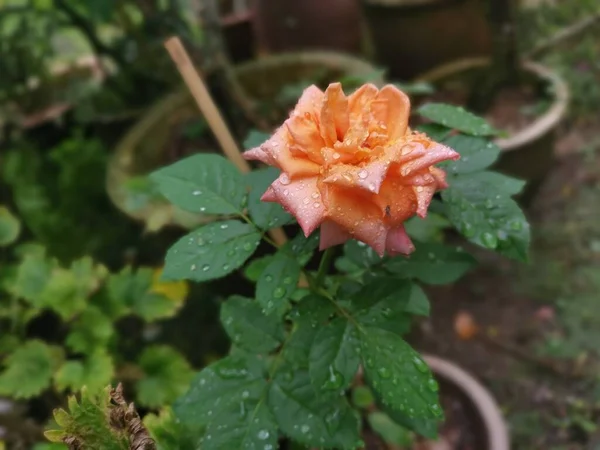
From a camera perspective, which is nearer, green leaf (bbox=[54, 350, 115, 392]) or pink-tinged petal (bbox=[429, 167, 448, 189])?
pink-tinged petal (bbox=[429, 167, 448, 189])

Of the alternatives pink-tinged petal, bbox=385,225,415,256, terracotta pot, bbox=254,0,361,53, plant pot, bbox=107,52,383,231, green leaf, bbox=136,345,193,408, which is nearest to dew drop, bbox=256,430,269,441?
pink-tinged petal, bbox=385,225,415,256

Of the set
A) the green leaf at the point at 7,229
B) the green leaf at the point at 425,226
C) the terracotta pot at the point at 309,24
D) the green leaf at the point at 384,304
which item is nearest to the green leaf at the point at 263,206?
the green leaf at the point at 384,304

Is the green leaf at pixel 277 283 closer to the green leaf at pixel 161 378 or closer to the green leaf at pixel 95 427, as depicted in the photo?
the green leaf at pixel 95 427

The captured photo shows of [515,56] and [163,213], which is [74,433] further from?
[515,56]

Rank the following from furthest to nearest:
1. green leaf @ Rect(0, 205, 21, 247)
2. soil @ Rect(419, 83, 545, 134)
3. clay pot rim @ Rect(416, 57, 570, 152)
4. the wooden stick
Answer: soil @ Rect(419, 83, 545, 134) < clay pot rim @ Rect(416, 57, 570, 152) < green leaf @ Rect(0, 205, 21, 247) < the wooden stick

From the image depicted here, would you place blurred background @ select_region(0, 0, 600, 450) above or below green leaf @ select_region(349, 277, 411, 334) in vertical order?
below

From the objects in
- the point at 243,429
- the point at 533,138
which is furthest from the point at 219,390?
the point at 533,138

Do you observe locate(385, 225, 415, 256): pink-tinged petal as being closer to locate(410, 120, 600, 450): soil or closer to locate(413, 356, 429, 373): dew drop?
locate(413, 356, 429, 373): dew drop
